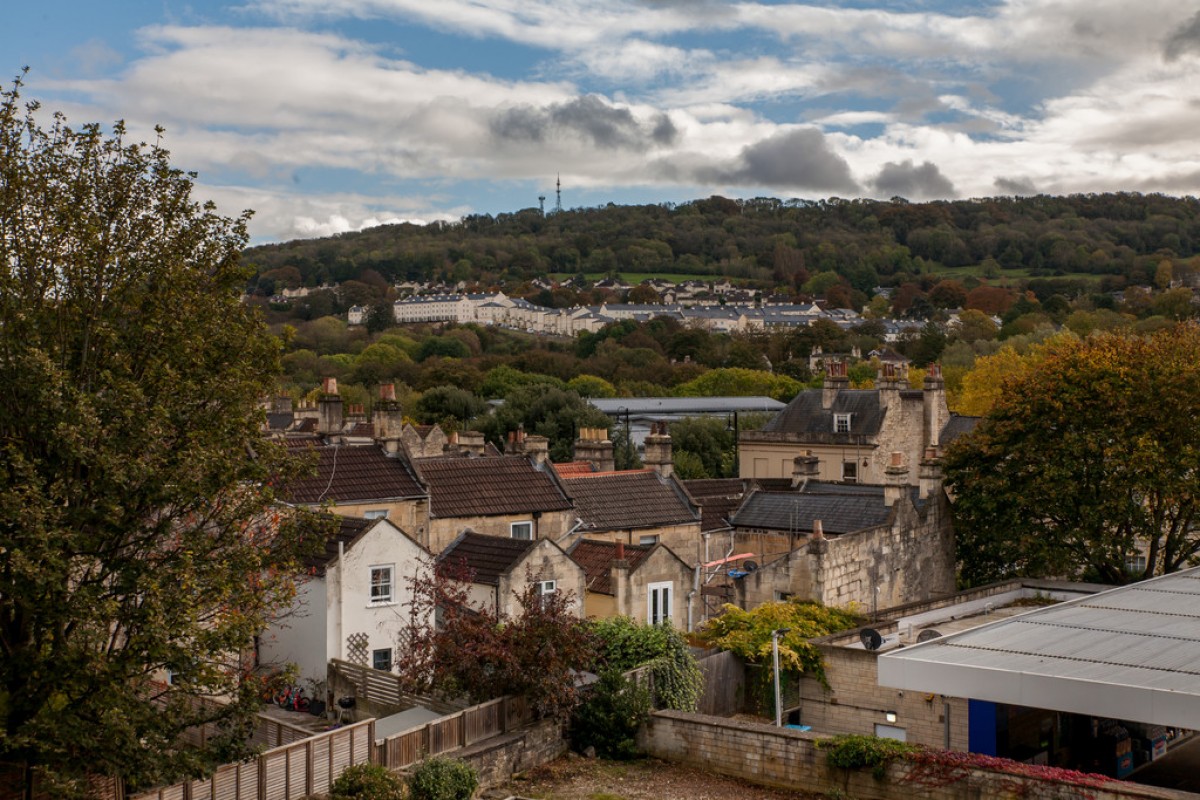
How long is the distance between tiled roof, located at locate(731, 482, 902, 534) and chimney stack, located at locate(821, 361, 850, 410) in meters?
17.0

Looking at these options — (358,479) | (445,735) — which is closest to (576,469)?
(358,479)

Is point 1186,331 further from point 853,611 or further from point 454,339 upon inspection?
point 454,339

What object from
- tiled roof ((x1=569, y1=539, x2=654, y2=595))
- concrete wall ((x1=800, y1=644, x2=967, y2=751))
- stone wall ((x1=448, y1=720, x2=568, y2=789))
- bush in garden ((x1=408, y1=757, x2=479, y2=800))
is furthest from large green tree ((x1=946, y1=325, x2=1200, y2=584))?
bush in garden ((x1=408, y1=757, x2=479, y2=800))

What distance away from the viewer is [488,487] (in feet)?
124

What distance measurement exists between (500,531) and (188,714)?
18597 millimetres

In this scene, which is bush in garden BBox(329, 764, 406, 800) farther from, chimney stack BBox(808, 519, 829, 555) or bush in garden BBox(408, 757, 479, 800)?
chimney stack BBox(808, 519, 829, 555)

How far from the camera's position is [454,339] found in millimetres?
162500

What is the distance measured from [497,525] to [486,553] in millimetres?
3524

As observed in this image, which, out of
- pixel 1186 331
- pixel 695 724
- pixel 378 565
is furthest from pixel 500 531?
pixel 1186 331

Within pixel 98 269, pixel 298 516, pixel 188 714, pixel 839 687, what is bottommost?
pixel 839 687

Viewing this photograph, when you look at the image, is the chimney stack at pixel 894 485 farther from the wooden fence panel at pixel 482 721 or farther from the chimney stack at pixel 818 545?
the wooden fence panel at pixel 482 721

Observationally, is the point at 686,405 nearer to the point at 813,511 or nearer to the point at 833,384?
the point at 833,384

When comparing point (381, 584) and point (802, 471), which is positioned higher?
point (802, 471)

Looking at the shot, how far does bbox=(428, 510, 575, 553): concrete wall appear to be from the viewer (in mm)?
35688
